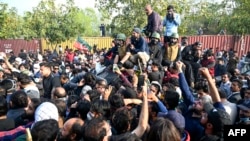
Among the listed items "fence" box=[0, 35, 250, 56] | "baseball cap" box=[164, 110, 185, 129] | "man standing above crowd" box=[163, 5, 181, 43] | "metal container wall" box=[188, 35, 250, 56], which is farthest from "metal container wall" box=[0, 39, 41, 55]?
"baseball cap" box=[164, 110, 185, 129]

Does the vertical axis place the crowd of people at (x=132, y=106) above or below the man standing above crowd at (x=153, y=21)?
below

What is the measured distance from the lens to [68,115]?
5.23 meters

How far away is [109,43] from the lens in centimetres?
2636

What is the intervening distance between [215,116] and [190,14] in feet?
67.9

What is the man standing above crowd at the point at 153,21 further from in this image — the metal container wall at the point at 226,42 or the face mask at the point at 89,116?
the metal container wall at the point at 226,42

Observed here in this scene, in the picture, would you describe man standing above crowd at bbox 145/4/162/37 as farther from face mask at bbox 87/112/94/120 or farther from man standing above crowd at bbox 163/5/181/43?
face mask at bbox 87/112/94/120

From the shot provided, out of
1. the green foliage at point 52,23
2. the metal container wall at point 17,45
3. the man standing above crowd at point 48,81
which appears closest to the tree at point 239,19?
the green foliage at point 52,23

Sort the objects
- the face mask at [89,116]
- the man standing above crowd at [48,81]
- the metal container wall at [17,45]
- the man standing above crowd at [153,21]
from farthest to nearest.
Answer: the metal container wall at [17,45] < the man standing above crowd at [153,21] < the man standing above crowd at [48,81] < the face mask at [89,116]

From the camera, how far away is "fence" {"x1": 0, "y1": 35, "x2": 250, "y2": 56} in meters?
22.3

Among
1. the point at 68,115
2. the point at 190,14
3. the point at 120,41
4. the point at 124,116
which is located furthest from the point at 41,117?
the point at 190,14

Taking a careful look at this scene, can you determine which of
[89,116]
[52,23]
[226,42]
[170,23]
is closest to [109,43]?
[52,23]

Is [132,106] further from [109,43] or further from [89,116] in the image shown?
[109,43]

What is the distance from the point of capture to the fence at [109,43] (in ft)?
73.2

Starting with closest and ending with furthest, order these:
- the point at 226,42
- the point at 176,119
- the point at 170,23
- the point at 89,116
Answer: the point at 176,119 < the point at 89,116 < the point at 170,23 < the point at 226,42
